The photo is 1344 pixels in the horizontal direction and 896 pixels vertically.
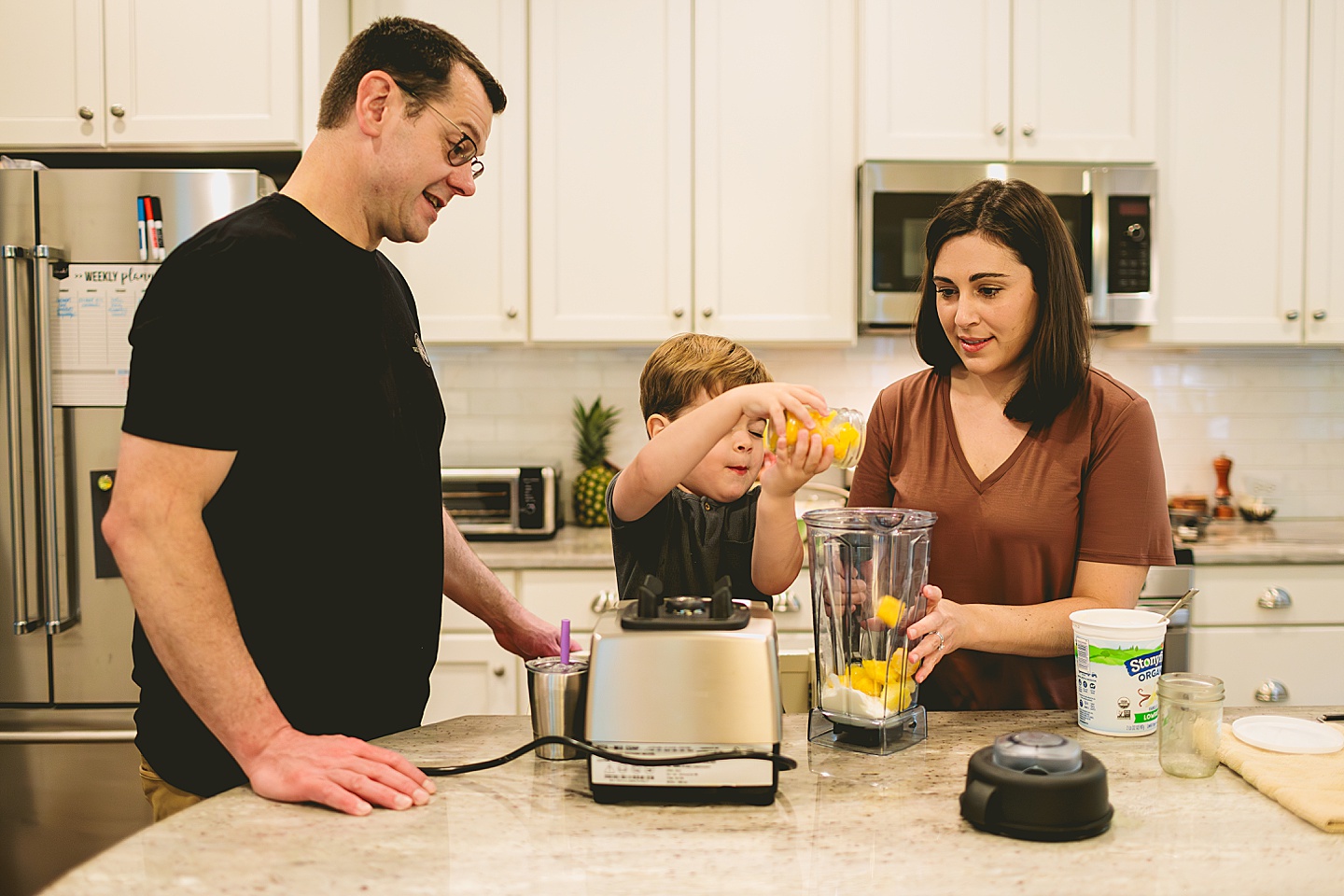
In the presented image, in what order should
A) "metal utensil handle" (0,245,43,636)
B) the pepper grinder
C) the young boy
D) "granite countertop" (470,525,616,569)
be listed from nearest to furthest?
the young boy < "metal utensil handle" (0,245,43,636) < "granite countertop" (470,525,616,569) < the pepper grinder

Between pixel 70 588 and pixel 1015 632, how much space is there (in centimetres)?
239

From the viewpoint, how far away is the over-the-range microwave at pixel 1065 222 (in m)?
3.03

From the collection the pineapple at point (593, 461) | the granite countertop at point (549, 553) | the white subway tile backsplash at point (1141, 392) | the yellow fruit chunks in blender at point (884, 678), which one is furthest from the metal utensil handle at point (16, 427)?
the yellow fruit chunks in blender at point (884, 678)

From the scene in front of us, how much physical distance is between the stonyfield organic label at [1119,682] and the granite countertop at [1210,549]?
1.67 m

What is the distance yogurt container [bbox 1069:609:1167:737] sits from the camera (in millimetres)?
1259

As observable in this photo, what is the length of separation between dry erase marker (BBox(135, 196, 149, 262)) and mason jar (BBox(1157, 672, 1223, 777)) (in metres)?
2.55

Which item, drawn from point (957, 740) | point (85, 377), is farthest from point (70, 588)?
point (957, 740)

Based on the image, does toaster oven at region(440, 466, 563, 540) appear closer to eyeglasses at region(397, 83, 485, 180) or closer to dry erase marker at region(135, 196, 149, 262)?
dry erase marker at region(135, 196, 149, 262)

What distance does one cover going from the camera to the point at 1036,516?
1557 millimetres

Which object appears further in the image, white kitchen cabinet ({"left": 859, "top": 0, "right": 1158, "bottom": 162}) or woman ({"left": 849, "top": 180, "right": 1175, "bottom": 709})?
white kitchen cabinet ({"left": 859, "top": 0, "right": 1158, "bottom": 162})

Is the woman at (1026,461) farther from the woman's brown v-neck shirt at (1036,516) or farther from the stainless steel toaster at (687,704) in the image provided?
the stainless steel toaster at (687,704)

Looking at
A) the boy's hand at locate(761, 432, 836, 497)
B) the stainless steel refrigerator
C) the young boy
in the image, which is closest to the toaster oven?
the stainless steel refrigerator

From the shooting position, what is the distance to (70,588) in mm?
2623

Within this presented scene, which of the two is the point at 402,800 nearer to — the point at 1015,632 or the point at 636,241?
the point at 1015,632
